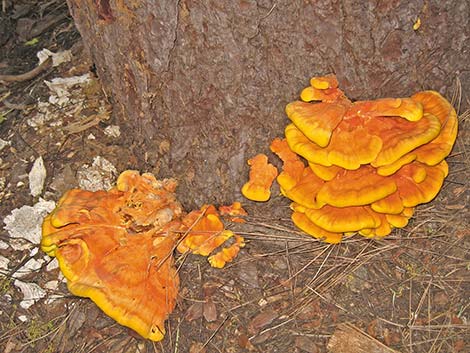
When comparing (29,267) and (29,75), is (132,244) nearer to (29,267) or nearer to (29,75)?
(29,267)

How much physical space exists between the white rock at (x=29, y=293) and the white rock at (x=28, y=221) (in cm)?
34

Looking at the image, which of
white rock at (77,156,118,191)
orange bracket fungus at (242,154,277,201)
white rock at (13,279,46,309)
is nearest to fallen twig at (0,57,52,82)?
white rock at (77,156,118,191)

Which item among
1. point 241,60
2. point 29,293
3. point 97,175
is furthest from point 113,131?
point 241,60

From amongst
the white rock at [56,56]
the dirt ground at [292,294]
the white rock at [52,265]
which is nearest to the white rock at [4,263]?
the dirt ground at [292,294]

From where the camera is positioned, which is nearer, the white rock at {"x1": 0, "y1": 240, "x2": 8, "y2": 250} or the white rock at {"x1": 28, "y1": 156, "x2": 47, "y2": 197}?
the white rock at {"x1": 0, "y1": 240, "x2": 8, "y2": 250}

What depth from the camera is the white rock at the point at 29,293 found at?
3.87 m

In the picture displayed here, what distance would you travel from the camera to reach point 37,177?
440 cm

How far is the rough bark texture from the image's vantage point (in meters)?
3.14

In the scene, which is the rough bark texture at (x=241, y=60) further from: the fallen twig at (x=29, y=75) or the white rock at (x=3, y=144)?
the fallen twig at (x=29, y=75)

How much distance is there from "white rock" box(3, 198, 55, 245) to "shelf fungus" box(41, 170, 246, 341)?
69cm

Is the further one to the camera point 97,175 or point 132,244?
point 97,175

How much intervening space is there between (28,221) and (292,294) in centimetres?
207

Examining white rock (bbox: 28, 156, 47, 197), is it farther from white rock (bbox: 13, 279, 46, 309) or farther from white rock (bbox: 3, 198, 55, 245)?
white rock (bbox: 13, 279, 46, 309)

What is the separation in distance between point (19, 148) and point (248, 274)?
2.33 metres
